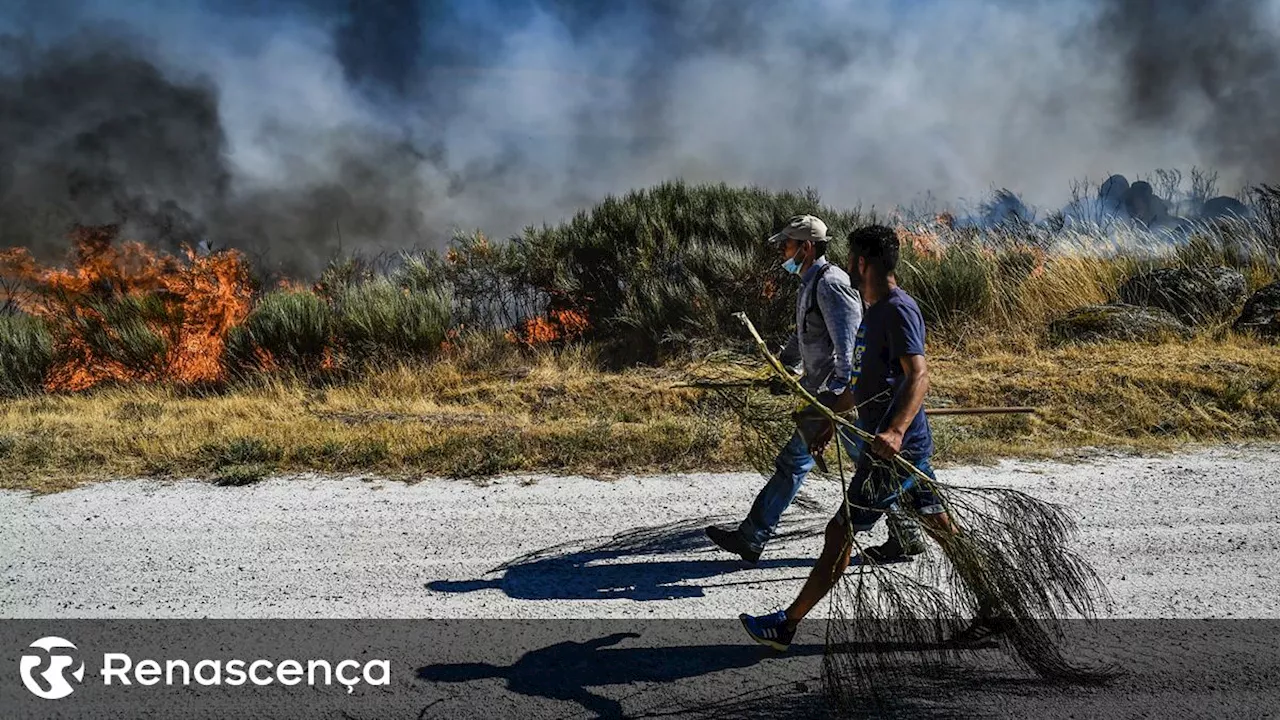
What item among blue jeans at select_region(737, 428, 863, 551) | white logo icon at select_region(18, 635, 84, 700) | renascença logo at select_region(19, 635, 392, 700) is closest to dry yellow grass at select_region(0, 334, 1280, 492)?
blue jeans at select_region(737, 428, 863, 551)

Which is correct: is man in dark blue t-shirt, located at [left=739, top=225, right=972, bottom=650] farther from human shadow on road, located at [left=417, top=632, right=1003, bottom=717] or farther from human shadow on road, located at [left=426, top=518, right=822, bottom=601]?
human shadow on road, located at [left=426, top=518, right=822, bottom=601]

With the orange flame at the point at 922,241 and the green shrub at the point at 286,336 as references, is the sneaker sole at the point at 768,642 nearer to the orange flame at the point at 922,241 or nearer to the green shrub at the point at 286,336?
the green shrub at the point at 286,336

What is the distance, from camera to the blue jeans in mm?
5191

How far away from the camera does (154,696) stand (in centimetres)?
404

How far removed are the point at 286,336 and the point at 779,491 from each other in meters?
8.68

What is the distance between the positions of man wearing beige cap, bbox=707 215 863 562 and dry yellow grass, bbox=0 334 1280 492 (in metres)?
2.10

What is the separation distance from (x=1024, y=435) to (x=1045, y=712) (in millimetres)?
4962

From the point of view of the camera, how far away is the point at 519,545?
5852 mm

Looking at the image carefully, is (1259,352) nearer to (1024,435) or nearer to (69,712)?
(1024,435)

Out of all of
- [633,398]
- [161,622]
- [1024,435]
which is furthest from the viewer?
[633,398]

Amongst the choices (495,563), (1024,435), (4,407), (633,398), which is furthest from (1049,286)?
(4,407)

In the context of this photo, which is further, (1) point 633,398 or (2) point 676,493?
(1) point 633,398

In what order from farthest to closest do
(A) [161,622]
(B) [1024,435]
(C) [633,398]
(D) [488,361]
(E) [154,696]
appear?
(D) [488,361]
(C) [633,398]
(B) [1024,435]
(A) [161,622]
(E) [154,696]

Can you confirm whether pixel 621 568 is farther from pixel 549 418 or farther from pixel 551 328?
pixel 551 328
